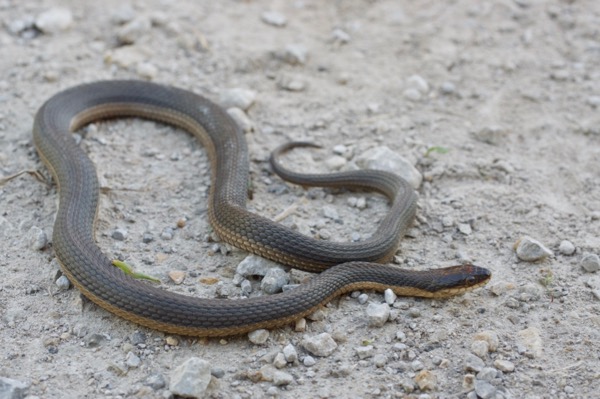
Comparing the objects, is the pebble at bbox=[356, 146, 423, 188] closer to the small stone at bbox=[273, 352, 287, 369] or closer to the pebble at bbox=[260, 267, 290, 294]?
the pebble at bbox=[260, 267, 290, 294]

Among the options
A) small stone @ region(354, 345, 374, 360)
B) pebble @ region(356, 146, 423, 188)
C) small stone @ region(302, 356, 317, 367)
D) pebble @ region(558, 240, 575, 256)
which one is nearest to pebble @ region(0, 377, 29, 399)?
small stone @ region(302, 356, 317, 367)

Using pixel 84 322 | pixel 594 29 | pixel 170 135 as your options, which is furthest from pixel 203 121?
pixel 594 29

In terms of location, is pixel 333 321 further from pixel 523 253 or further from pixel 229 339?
pixel 523 253

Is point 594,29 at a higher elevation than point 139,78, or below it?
higher

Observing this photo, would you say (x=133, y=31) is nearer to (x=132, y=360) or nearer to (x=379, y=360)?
(x=132, y=360)

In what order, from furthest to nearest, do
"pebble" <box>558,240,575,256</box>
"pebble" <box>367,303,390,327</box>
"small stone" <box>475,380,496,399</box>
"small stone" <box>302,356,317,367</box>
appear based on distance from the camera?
"pebble" <box>558,240,575,256</box>
"pebble" <box>367,303,390,327</box>
"small stone" <box>302,356,317,367</box>
"small stone" <box>475,380,496,399</box>

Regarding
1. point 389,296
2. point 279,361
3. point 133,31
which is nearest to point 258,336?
point 279,361

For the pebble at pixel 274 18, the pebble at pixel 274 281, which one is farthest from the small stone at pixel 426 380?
the pebble at pixel 274 18

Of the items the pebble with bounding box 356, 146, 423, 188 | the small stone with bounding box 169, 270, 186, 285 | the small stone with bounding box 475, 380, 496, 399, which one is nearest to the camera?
the small stone with bounding box 475, 380, 496, 399

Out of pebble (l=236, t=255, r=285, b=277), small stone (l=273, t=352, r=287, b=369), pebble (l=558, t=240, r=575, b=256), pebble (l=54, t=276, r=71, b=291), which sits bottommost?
pebble (l=54, t=276, r=71, b=291)
